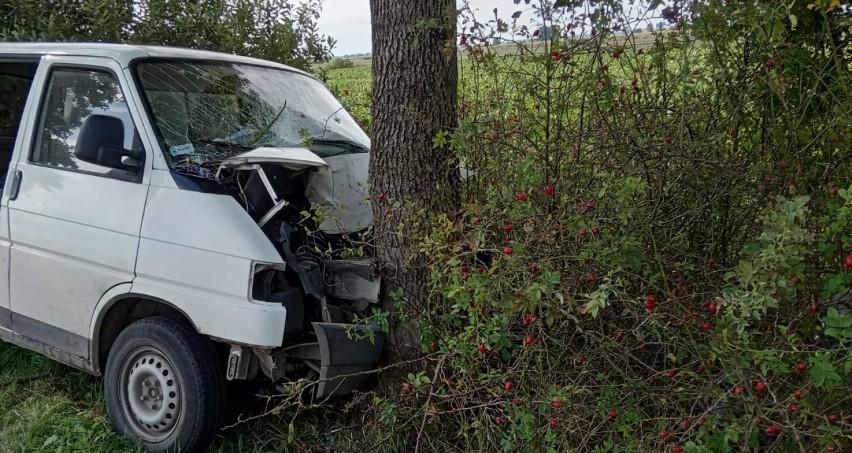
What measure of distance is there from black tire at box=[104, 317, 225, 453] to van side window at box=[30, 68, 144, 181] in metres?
0.86

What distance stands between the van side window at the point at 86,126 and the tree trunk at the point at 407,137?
131cm

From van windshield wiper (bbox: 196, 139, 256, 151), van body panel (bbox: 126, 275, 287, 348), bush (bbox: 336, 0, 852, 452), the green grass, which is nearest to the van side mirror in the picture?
van windshield wiper (bbox: 196, 139, 256, 151)

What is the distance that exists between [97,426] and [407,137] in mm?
2399

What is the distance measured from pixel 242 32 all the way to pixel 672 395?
5623 mm

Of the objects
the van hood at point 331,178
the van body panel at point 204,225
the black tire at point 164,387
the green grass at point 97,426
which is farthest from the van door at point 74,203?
the van hood at point 331,178

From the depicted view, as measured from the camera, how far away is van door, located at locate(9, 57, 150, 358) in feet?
12.4

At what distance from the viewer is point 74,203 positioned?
4039 mm

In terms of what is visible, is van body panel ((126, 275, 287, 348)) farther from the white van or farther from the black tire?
the black tire

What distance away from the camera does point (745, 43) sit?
3.35 metres

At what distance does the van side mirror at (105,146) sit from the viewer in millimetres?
3725

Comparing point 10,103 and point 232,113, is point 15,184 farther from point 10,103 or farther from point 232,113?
point 10,103

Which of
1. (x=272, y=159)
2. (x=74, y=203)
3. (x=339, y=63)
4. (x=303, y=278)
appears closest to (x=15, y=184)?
(x=74, y=203)

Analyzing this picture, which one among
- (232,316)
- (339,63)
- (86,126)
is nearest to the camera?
(232,316)

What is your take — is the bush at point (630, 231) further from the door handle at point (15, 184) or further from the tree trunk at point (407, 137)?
the door handle at point (15, 184)
